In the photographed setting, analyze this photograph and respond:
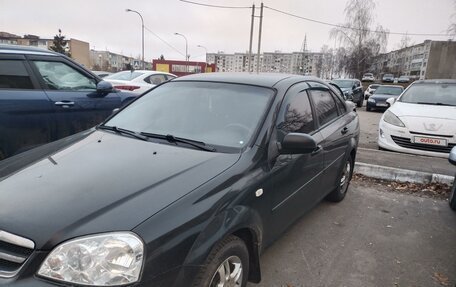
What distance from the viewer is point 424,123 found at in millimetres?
6238

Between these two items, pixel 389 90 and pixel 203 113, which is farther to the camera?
pixel 389 90

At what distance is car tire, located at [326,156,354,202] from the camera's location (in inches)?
169

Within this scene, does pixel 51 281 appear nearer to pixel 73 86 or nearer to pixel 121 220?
pixel 121 220

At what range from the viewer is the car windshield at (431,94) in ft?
23.3

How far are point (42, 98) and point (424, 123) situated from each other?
6181 millimetres

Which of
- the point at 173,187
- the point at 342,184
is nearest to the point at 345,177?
the point at 342,184

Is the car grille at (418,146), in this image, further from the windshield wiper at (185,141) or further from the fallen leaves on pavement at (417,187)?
the windshield wiper at (185,141)

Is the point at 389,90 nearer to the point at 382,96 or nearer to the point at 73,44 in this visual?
the point at 382,96

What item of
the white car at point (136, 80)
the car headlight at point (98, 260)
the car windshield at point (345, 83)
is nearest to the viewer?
the car headlight at point (98, 260)

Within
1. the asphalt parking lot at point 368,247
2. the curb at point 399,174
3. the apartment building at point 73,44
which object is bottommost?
the asphalt parking lot at point 368,247

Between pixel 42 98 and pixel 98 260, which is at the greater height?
pixel 42 98

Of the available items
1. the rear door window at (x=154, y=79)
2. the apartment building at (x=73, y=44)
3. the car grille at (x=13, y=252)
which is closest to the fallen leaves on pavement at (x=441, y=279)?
the car grille at (x=13, y=252)

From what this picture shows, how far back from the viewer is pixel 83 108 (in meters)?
4.64

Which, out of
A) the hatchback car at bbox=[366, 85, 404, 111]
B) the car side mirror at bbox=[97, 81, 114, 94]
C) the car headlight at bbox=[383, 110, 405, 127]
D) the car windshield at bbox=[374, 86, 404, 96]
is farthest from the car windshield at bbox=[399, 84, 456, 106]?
the car windshield at bbox=[374, 86, 404, 96]
